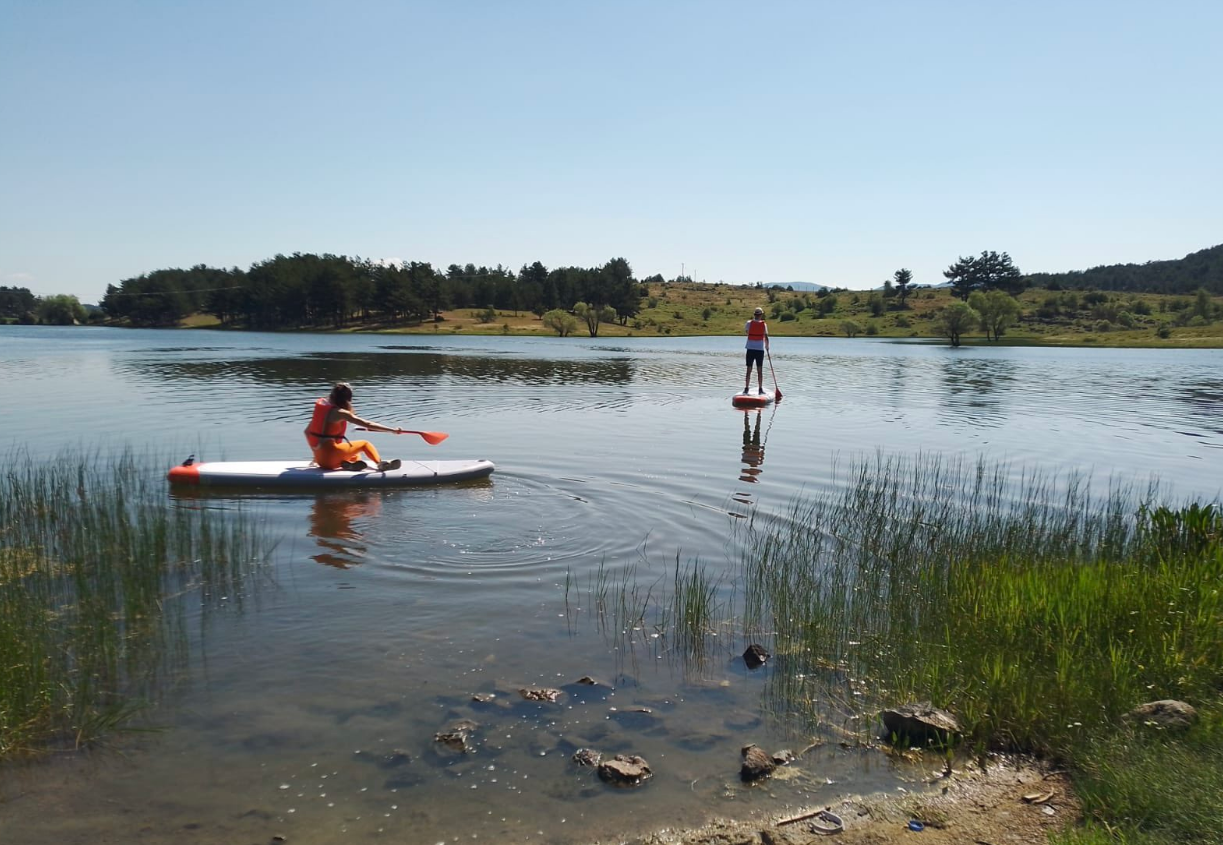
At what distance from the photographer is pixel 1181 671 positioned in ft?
20.3

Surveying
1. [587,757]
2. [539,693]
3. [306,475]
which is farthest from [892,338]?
[587,757]

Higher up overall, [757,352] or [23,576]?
[757,352]

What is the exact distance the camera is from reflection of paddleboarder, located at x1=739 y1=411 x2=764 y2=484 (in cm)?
1545

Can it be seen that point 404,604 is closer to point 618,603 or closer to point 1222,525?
point 618,603

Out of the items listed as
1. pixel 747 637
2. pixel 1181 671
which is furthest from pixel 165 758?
pixel 1181 671

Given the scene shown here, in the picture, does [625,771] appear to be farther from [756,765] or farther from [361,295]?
[361,295]

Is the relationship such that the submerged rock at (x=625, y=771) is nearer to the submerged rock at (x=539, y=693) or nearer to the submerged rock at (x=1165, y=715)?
the submerged rock at (x=539, y=693)

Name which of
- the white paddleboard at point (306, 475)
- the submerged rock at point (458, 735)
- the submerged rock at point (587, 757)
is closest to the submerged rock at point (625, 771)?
the submerged rock at point (587, 757)

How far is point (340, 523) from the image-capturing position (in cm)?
1177

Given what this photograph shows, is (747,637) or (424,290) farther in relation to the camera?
(424,290)

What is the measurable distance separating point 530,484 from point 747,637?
7.19m

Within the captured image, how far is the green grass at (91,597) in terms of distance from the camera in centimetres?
585

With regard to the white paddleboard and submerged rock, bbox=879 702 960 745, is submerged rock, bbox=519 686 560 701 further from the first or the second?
the white paddleboard

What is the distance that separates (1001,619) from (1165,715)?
63.9 inches
